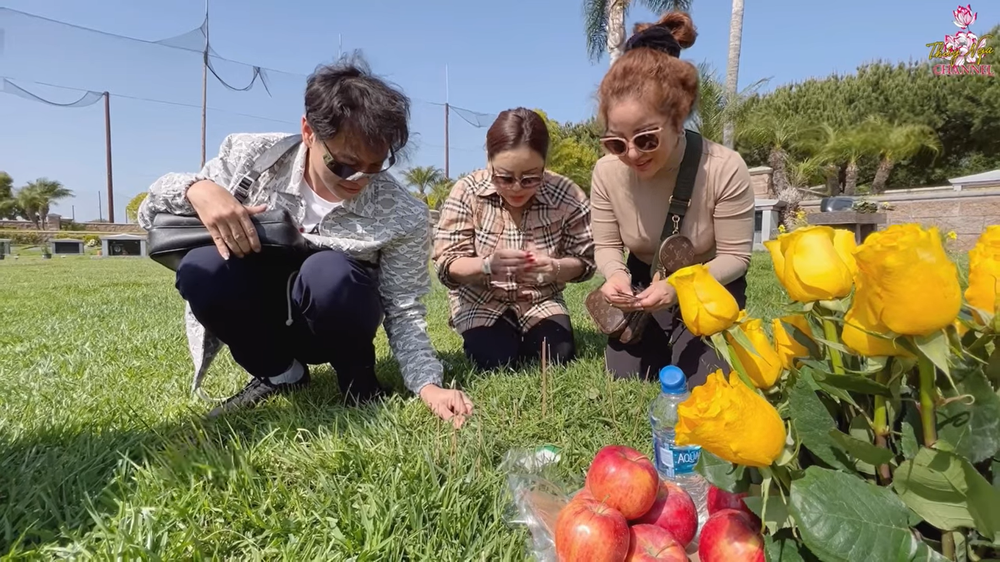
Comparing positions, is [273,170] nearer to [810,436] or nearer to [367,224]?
[367,224]

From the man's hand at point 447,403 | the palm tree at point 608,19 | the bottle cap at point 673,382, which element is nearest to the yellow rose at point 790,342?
the bottle cap at point 673,382

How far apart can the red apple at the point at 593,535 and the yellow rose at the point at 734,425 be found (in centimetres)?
42

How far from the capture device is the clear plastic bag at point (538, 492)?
50.8 inches

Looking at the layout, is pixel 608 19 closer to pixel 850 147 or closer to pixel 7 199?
pixel 850 147

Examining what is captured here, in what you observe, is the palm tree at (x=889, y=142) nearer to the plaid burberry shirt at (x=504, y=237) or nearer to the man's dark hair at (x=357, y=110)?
the plaid burberry shirt at (x=504, y=237)

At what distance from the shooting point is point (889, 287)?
605 mm

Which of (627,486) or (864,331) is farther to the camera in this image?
(627,486)

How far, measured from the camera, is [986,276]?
27.1 inches

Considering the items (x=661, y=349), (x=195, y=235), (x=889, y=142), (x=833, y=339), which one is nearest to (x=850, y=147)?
(x=889, y=142)

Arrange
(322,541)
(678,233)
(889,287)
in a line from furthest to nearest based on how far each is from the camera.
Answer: (678,233), (322,541), (889,287)

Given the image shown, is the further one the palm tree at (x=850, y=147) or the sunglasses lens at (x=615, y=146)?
the palm tree at (x=850, y=147)

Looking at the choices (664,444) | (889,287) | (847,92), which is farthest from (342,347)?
(847,92)

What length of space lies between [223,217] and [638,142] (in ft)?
4.90

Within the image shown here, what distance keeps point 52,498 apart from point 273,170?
125 centimetres
